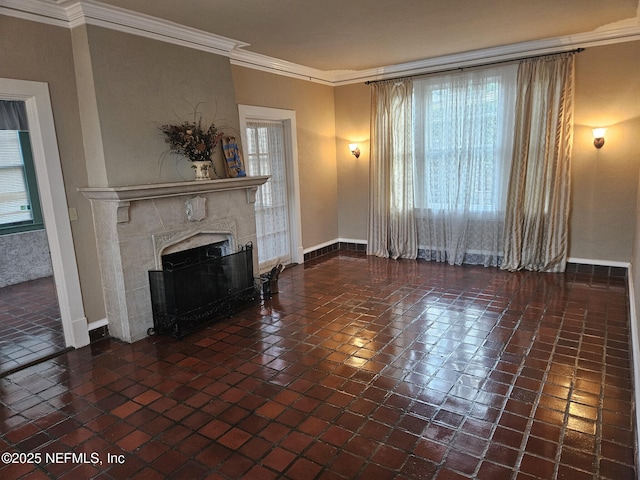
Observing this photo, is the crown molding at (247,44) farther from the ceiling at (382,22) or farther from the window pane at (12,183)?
the window pane at (12,183)

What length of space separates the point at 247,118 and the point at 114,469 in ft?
13.7

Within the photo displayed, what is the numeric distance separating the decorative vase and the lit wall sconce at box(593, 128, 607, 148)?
4.49 m

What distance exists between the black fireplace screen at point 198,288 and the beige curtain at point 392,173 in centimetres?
260

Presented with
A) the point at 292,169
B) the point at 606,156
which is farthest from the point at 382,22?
the point at 606,156

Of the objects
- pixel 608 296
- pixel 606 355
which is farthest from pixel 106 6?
pixel 608 296

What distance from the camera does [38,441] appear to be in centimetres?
247

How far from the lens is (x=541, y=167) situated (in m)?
5.25

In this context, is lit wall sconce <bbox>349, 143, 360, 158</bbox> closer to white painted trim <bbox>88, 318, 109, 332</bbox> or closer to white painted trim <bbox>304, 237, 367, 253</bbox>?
white painted trim <bbox>304, 237, 367, 253</bbox>

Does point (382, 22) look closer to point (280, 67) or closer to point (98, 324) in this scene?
point (280, 67)

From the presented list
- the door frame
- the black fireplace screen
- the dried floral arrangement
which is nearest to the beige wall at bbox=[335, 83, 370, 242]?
the door frame

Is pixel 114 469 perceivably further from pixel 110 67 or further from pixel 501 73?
pixel 501 73

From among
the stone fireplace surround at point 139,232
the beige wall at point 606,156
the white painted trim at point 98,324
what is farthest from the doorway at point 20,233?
the beige wall at point 606,156

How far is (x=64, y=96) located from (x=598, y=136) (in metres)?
5.62

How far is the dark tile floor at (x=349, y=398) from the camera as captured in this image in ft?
7.27
